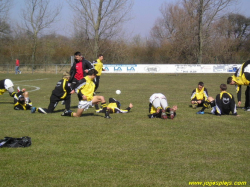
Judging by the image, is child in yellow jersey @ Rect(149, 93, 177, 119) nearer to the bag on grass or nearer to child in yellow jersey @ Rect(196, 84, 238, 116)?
child in yellow jersey @ Rect(196, 84, 238, 116)

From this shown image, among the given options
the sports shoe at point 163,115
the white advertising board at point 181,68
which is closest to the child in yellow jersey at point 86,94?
the sports shoe at point 163,115

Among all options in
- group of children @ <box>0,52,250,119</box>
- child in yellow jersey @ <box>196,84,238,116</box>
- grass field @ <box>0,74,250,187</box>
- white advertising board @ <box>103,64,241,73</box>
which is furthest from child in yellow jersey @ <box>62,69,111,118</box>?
white advertising board @ <box>103,64,241,73</box>

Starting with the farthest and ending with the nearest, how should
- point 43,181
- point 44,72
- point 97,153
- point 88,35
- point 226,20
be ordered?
point 226,20 < point 88,35 < point 44,72 < point 97,153 < point 43,181

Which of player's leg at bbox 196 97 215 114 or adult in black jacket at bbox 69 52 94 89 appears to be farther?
adult in black jacket at bbox 69 52 94 89

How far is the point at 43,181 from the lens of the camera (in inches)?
156

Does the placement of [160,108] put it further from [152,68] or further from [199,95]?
[152,68]

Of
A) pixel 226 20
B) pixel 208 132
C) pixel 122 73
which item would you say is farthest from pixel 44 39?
pixel 208 132

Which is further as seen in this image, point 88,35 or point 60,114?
point 88,35

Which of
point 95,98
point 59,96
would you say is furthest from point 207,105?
point 59,96

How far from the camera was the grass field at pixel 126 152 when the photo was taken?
4.08 m

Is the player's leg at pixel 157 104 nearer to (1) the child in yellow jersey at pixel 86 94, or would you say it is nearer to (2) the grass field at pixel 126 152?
(2) the grass field at pixel 126 152

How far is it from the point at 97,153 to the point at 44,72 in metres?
38.9

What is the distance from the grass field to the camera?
4078mm

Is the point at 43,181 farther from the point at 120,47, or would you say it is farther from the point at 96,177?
the point at 120,47
